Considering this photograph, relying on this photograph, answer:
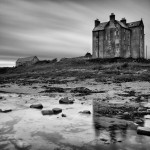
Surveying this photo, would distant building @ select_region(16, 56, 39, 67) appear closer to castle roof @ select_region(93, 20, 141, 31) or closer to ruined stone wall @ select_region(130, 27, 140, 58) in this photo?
castle roof @ select_region(93, 20, 141, 31)

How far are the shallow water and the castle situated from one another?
4298 centimetres

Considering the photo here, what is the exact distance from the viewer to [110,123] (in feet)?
19.8

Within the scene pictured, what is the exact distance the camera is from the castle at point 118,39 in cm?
4788

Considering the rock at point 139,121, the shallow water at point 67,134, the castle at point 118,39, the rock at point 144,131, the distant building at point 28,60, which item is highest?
the castle at point 118,39

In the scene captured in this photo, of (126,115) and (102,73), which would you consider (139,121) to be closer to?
(126,115)

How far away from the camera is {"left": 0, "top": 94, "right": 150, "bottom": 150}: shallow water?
4215 mm

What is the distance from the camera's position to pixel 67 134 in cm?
508

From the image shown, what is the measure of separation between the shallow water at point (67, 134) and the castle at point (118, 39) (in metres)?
43.0


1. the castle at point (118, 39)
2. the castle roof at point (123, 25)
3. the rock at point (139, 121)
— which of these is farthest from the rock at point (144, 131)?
the castle roof at point (123, 25)

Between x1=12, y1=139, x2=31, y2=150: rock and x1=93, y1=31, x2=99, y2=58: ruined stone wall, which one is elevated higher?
x1=93, y1=31, x2=99, y2=58: ruined stone wall

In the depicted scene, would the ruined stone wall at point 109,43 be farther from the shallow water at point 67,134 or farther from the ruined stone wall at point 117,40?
the shallow water at point 67,134

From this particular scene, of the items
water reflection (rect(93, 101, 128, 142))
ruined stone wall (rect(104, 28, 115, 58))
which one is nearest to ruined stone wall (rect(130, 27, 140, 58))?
ruined stone wall (rect(104, 28, 115, 58))

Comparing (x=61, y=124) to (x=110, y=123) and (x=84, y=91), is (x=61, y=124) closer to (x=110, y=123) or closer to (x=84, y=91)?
(x=110, y=123)

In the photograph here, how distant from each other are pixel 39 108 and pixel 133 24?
4757 centimetres
